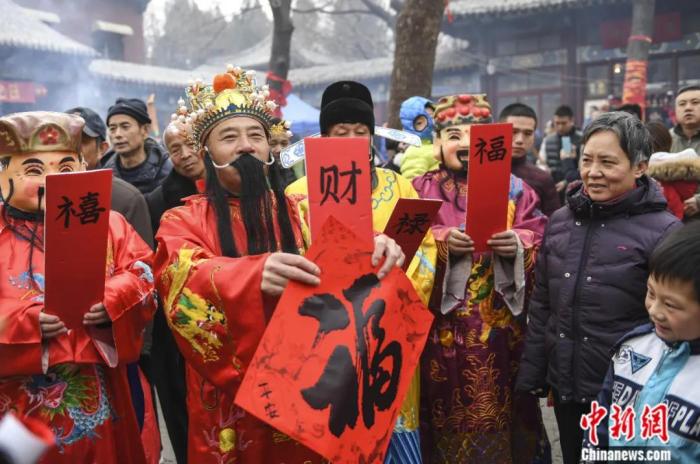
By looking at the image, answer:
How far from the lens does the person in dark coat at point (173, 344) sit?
409 cm

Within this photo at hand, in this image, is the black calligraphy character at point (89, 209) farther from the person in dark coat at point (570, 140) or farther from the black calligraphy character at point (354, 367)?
the person in dark coat at point (570, 140)

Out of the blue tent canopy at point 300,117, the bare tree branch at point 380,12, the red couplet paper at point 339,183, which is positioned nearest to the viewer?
the red couplet paper at point 339,183

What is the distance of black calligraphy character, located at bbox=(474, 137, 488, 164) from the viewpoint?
297 cm

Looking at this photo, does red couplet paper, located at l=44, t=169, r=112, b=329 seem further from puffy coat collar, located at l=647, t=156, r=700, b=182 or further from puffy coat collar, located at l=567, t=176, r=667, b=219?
puffy coat collar, located at l=647, t=156, r=700, b=182

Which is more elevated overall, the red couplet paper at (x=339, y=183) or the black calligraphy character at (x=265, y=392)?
the red couplet paper at (x=339, y=183)

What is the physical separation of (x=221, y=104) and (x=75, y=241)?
Result: 74cm

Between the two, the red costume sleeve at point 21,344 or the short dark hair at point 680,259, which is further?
the red costume sleeve at point 21,344

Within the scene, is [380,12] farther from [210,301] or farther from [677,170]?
[210,301]

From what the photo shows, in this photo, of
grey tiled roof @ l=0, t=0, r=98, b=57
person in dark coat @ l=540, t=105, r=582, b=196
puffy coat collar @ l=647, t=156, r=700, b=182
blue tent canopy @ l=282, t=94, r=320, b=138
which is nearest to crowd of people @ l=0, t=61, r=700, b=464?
puffy coat collar @ l=647, t=156, r=700, b=182

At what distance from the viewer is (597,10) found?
53.6 feet

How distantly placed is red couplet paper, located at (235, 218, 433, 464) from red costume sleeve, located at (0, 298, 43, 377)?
0.93 meters

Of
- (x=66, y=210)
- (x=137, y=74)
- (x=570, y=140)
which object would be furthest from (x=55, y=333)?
(x=137, y=74)

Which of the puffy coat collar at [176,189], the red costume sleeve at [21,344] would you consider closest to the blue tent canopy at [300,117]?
the puffy coat collar at [176,189]

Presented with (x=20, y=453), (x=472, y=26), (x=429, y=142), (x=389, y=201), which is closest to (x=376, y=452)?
(x=20, y=453)
